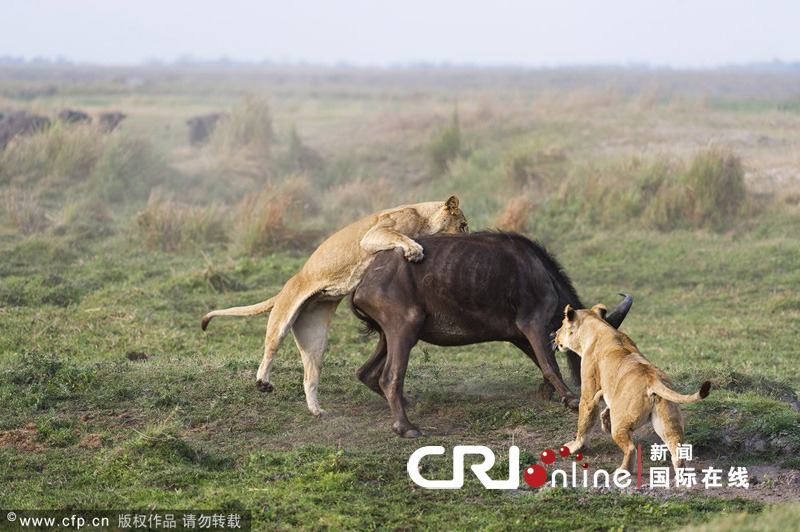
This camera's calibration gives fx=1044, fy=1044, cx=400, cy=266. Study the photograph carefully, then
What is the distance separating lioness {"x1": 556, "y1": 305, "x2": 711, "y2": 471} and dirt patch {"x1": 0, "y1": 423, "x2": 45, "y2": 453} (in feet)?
11.5

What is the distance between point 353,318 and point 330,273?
4305mm

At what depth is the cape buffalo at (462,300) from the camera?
753 cm

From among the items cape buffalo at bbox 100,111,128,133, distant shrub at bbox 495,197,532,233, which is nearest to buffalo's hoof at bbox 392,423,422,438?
distant shrub at bbox 495,197,532,233

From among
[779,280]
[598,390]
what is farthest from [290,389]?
[779,280]

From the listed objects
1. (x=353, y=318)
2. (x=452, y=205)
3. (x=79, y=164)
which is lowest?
(x=353, y=318)

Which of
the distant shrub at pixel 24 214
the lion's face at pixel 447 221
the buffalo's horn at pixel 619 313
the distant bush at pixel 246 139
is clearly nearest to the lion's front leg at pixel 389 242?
the lion's face at pixel 447 221

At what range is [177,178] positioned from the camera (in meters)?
22.0

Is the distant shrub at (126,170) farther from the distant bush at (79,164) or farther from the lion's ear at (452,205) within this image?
the lion's ear at (452,205)

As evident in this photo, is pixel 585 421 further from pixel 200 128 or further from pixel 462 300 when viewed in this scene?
pixel 200 128

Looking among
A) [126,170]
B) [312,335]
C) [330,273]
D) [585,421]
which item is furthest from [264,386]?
[126,170]

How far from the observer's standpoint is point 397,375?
7473mm

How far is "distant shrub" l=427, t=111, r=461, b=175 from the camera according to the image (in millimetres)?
22578

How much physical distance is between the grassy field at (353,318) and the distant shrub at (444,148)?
5 cm

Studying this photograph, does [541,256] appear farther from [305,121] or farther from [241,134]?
[305,121]
